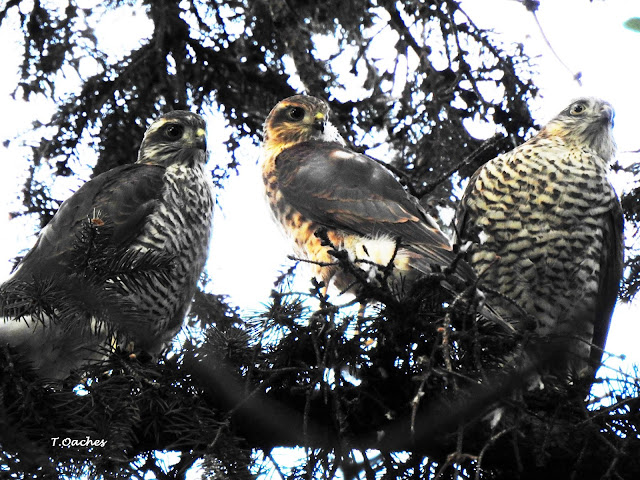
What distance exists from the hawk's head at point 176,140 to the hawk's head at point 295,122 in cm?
43

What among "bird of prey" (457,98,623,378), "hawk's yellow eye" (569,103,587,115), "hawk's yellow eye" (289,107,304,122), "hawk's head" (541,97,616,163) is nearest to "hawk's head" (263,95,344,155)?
"hawk's yellow eye" (289,107,304,122)

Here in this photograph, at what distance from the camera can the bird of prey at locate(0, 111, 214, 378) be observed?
9.18 ft

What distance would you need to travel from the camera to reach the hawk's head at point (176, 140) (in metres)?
5.12

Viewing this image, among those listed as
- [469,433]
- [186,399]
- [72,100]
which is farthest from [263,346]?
[72,100]

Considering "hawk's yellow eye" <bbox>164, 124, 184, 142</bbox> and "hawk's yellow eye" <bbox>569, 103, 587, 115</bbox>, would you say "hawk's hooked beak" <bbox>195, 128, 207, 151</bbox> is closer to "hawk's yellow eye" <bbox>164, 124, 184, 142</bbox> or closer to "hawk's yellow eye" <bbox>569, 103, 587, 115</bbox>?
"hawk's yellow eye" <bbox>164, 124, 184, 142</bbox>

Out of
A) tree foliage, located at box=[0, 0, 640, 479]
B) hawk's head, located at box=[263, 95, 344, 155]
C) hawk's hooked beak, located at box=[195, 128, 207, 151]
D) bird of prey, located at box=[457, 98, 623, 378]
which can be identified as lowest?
tree foliage, located at box=[0, 0, 640, 479]

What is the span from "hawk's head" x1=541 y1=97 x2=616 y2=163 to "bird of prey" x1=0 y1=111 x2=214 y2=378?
215cm

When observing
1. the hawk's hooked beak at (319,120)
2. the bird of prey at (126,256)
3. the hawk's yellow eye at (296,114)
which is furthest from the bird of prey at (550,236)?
the bird of prey at (126,256)

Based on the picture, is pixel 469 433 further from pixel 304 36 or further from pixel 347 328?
pixel 304 36

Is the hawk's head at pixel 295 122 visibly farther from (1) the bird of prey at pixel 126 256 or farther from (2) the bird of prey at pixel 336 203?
(1) the bird of prey at pixel 126 256

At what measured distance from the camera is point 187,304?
4.73 metres

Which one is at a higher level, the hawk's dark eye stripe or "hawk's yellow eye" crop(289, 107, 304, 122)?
"hawk's yellow eye" crop(289, 107, 304, 122)

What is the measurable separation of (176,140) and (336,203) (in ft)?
4.00

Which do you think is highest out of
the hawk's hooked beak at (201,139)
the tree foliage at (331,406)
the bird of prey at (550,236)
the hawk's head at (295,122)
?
the hawk's head at (295,122)
